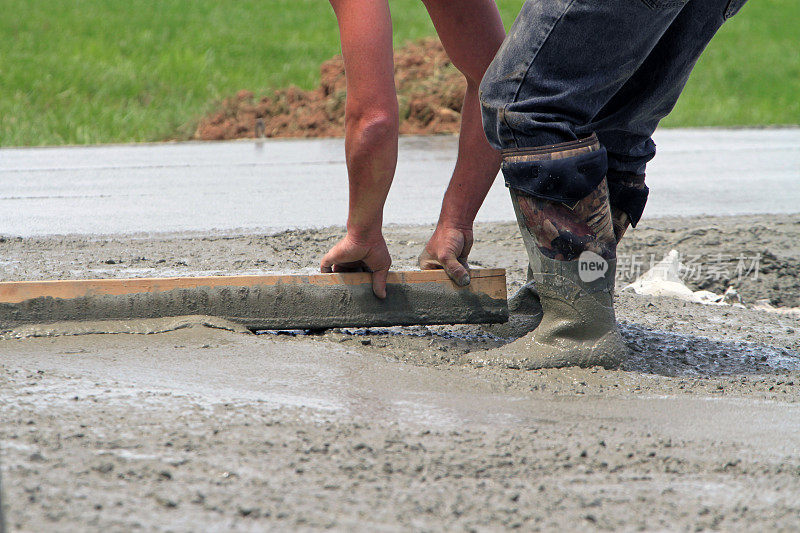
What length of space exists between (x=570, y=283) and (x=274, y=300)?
32.3 inches

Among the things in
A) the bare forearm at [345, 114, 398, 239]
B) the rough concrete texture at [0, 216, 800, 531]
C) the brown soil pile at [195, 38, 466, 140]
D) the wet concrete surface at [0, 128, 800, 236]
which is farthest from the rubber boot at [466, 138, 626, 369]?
the brown soil pile at [195, 38, 466, 140]

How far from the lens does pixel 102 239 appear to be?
3848 mm

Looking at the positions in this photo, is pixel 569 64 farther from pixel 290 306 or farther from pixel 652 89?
pixel 290 306

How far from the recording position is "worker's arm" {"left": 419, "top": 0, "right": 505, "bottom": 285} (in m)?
2.62

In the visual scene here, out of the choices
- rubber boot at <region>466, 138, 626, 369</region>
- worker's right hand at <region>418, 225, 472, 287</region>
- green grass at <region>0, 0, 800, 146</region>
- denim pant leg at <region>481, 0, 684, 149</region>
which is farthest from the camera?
green grass at <region>0, 0, 800, 146</region>

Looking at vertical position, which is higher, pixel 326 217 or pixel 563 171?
pixel 563 171

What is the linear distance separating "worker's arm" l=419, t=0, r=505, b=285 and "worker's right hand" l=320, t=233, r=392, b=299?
8.8 inches

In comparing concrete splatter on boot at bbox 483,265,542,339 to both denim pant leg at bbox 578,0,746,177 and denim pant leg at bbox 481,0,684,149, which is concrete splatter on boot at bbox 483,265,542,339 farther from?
denim pant leg at bbox 481,0,684,149

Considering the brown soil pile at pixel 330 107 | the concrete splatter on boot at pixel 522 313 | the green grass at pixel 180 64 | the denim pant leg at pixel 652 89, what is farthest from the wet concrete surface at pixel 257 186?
the green grass at pixel 180 64

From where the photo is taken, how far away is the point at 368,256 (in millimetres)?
2420

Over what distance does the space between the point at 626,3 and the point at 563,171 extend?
426 mm

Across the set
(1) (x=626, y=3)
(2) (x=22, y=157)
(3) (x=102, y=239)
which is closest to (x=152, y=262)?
(3) (x=102, y=239)

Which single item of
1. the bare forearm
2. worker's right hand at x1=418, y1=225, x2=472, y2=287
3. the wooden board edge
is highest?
the bare forearm

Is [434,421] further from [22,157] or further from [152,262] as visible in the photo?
[22,157]
